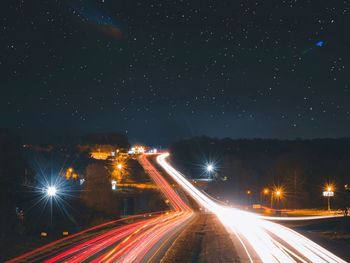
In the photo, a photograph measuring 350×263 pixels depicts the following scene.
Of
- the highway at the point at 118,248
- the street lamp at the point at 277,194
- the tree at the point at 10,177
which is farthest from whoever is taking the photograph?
the street lamp at the point at 277,194

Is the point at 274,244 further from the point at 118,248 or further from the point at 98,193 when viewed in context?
the point at 98,193

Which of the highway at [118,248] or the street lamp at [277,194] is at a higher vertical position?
the street lamp at [277,194]

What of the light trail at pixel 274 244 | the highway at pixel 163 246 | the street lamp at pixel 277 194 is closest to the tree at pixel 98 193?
the highway at pixel 163 246

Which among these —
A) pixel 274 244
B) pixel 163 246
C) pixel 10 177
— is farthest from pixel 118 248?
pixel 10 177

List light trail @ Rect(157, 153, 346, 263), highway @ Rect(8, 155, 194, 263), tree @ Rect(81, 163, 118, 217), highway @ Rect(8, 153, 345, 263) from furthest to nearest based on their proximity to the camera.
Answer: tree @ Rect(81, 163, 118, 217) → light trail @ Rect(157, 153, 346, 263) → highway @ Rect(8, 153, 345, 263) → highway @ Rect(8, 155, 194, 263)

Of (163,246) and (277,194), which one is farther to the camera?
(277,194)

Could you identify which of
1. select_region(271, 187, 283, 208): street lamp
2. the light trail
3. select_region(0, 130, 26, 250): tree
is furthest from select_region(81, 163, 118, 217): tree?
select_region(271, 187, 283, 208): street lamp

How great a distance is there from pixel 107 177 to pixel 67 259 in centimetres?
3744

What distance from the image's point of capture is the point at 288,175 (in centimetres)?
9575

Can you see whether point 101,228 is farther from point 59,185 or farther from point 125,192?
point 125,192

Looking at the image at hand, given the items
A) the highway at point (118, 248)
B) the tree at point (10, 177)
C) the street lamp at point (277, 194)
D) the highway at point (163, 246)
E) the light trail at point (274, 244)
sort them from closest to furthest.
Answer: the highway at point (118, 248)
the highway at point (163, 246)
the light trail at point (274, 244)
the tree at point (10, 177)
the street lamp at point (277, 194)

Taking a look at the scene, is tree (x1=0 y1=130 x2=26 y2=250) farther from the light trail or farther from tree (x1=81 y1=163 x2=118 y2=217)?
the light trail

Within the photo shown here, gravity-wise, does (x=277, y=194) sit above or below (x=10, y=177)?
below

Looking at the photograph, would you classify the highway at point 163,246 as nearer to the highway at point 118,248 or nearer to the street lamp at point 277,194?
the highway at point 118,248
